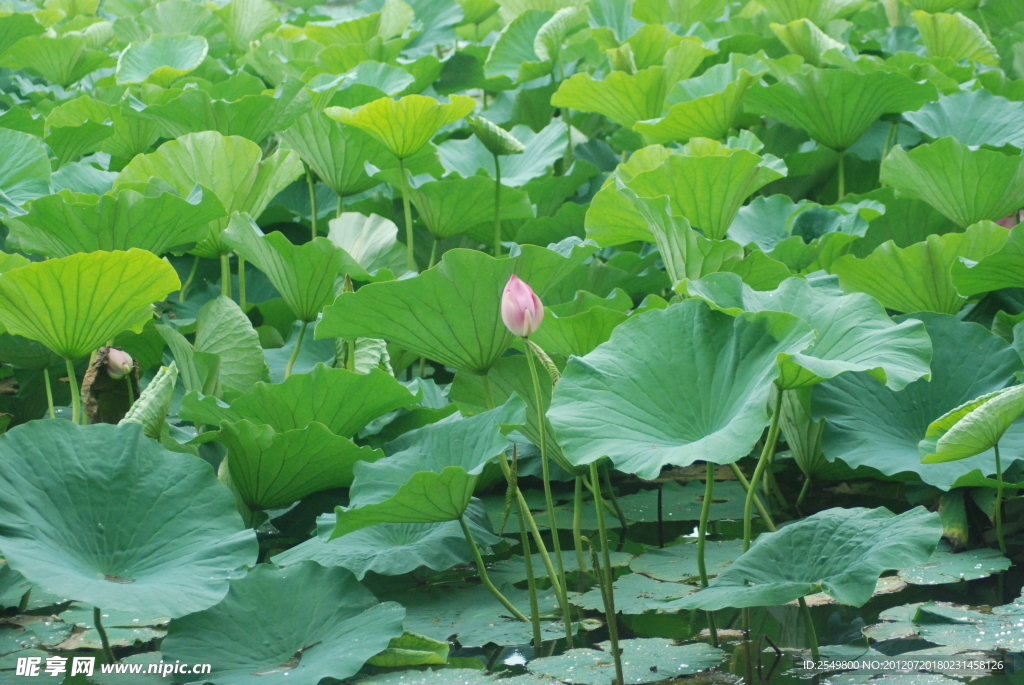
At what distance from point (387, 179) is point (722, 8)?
1680 mm

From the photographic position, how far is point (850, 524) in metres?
1.05

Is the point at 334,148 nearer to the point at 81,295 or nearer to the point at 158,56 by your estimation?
the point at 81,295

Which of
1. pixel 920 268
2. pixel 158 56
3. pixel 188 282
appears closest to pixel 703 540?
pixel 920 268

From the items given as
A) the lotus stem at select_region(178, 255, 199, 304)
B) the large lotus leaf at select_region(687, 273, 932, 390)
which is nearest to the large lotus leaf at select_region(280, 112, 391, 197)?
the lotus stem at select_region(178, 255, 199, 304)

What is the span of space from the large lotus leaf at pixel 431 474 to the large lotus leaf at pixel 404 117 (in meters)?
0.62

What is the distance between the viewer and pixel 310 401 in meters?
1.30

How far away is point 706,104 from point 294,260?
3.08ft

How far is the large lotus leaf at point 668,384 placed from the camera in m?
0.99

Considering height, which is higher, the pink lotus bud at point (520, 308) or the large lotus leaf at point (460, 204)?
the large lotus leaf at point (460, 204)

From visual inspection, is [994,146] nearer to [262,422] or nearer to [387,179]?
[387,179]

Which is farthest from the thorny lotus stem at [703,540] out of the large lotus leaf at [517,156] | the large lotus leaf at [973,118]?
the large lotus leaf at [973,118]

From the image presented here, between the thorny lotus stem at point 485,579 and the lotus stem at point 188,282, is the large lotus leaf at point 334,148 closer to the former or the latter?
the lotus stem at point 188,282

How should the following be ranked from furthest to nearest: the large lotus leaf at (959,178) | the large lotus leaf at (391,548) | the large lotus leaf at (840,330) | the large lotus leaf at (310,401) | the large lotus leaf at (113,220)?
the large lotus leaf at (959,178)
the large lotus leaf at (113,220)
the large lotus leaf at (310,401)
the large lotus leaf at (391,548)
the large lotus leaf at (840,330)

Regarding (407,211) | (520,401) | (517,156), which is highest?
(517,156)
